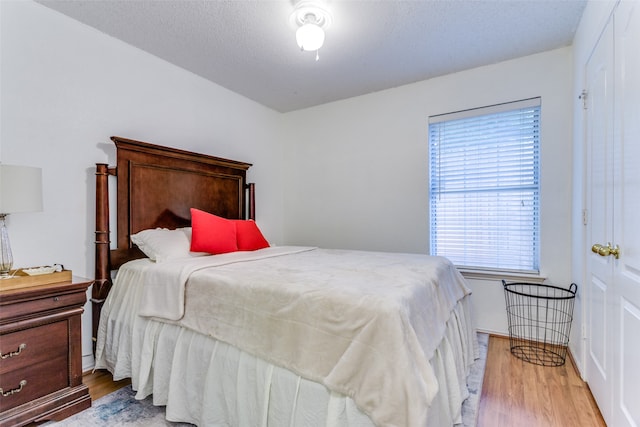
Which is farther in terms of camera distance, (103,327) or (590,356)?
(103,327)

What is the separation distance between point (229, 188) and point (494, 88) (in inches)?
107

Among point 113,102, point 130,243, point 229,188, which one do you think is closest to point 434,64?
point 229,188

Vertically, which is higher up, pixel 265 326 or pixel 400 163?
pixel 400 163

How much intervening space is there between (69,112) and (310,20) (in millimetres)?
1760

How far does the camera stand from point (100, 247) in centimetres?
214

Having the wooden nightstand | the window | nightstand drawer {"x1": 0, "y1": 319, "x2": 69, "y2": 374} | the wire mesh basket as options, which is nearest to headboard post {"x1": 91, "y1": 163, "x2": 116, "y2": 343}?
the wooden nightstand

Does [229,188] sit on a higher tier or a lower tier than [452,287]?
higher

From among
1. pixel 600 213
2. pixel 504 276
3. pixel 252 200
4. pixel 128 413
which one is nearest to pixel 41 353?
pixel 128 413

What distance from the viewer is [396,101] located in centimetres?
332

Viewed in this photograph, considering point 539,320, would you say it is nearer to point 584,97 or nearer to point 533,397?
point 533,397

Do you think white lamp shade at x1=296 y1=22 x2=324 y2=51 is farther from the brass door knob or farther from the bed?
the brass door knob

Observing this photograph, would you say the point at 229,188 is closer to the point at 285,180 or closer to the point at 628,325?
the point at 285,180

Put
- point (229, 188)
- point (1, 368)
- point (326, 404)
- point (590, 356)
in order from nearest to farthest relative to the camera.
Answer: point (326, 404)
point (1, 368)
point (590, 356)
point (229, 188)

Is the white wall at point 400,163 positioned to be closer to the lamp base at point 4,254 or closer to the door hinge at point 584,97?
the door hinge at point 584,97
